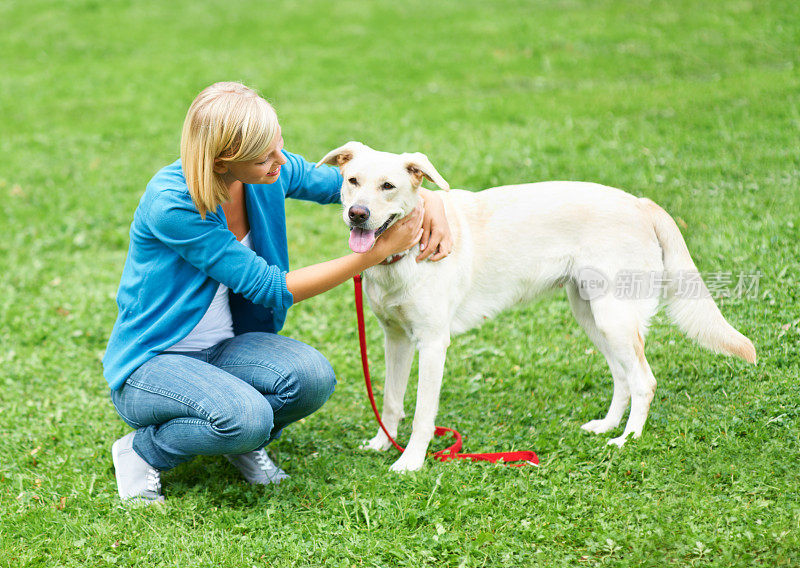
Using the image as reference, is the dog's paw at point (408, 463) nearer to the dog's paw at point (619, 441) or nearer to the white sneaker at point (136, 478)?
the dog's paw at point (619, 441)

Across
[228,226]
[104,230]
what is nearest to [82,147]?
[104,230]

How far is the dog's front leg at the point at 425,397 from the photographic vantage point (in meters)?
3.66

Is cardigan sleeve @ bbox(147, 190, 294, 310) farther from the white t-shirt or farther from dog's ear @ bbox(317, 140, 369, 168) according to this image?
dog's ear @ bbox(317, 140, 369, 168)

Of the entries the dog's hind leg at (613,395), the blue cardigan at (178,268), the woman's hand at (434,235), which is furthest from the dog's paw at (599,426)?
the blue cardigan at (178,268)

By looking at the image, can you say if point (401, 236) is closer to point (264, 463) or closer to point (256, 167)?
point (256, 167)

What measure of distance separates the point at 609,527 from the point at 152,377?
2.00m

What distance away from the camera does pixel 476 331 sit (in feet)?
16.9

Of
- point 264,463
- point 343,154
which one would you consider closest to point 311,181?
point 343,154

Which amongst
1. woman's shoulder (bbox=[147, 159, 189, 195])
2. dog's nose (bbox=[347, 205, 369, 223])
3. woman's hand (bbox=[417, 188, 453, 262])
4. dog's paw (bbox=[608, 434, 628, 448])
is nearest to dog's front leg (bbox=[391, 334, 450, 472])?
woman's hand (bbox=[417, 188, 453, 262])

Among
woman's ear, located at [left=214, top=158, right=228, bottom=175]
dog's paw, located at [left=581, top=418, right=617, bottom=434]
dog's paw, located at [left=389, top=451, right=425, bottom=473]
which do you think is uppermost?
woman's ear, located at [left=214, top=158, right=228, bottom=175]

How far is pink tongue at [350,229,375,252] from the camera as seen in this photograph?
3.25 m

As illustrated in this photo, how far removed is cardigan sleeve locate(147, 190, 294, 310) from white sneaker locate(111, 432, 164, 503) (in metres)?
0.94

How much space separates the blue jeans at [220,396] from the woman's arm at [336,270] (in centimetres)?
35

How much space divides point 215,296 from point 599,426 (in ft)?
6.71
